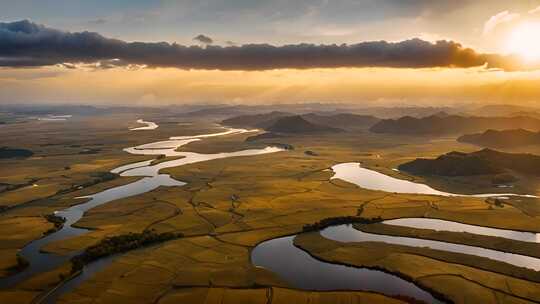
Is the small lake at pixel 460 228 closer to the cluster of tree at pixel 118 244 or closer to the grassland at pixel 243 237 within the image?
the grassland at pixel 243 237

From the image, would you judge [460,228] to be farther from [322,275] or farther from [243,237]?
[243,237]

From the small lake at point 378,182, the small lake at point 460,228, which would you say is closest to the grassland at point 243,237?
the small lake at point 460,228

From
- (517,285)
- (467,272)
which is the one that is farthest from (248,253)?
(517,285)

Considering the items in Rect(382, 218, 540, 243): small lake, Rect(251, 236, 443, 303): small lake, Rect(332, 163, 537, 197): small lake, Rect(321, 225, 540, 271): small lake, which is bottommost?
Rect(332, 163, 537, 197): small lake

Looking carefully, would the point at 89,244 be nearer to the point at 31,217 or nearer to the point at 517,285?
the point at 31,217

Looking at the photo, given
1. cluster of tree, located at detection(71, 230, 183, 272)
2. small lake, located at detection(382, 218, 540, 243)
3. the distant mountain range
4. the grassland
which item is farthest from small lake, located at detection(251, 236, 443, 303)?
the distant mountain range

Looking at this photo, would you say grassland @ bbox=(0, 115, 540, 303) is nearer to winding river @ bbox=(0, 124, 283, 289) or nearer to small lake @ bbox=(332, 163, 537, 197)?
winding river @ bbox=(0, 124, 283, 289)
